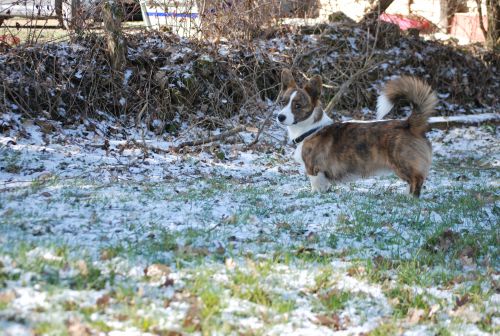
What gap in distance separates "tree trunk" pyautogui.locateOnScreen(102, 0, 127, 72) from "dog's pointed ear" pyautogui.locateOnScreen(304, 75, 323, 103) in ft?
17.4

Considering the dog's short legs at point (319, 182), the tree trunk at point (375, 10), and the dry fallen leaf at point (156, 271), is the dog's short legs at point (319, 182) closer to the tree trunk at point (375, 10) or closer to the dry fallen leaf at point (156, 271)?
the dry fallen leaf at point (156, 271)

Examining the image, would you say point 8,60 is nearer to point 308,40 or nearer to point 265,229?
point 308,40

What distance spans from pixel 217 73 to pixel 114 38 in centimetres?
201

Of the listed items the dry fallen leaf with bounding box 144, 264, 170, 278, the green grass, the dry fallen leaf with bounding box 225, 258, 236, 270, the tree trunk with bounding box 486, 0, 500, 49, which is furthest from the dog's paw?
the tree trunk with bounding box 486, 0, 500, 49

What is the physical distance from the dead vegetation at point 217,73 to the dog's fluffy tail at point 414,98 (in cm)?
481

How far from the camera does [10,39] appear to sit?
10773mm

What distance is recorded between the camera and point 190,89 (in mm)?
11523

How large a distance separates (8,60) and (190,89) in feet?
10.2

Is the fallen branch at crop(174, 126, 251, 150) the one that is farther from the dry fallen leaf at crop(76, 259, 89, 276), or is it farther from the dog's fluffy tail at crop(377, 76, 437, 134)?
the dry fallen leaf at crop(76, 259, 89, 276)

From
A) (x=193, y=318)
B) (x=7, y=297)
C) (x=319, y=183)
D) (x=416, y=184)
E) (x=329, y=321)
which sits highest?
(x=7, y=297)

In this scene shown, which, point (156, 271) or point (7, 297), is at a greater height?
point (7, 297)

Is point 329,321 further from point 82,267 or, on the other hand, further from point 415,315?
point 82,267

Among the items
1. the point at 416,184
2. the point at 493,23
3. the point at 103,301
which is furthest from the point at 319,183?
the point at 493,23

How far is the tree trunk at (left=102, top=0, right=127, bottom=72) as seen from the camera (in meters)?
10.9
